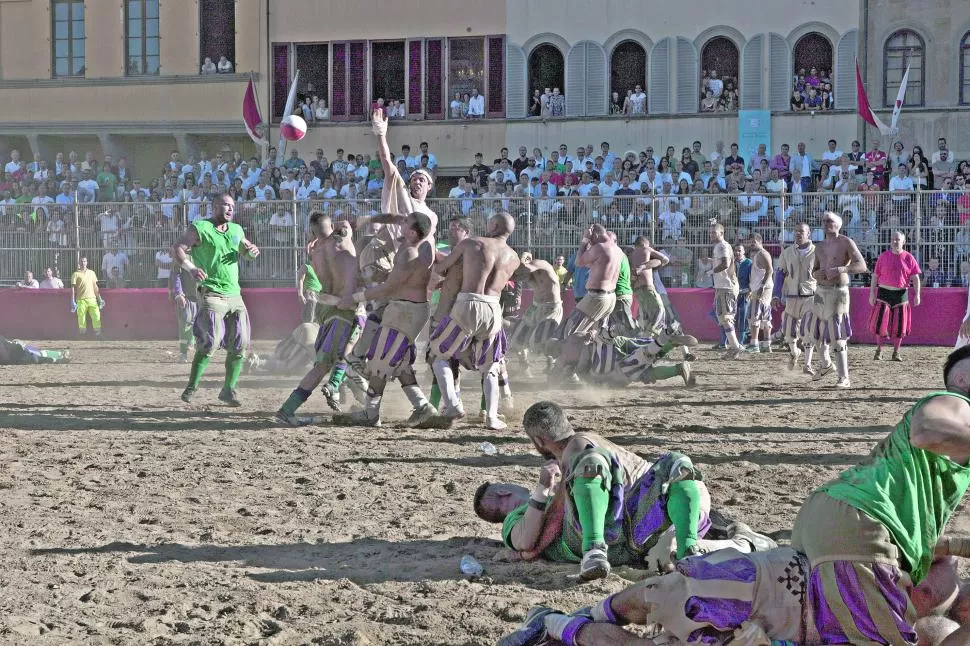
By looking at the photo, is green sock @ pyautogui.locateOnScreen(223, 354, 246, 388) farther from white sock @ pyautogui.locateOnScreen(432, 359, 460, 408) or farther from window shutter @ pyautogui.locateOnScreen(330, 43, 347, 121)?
window shutter @ pyautogui.locateOnScreen(330, 43, 347, 121)

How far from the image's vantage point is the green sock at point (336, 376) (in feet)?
37.7

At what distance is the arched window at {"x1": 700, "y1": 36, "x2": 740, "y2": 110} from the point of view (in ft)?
95.2

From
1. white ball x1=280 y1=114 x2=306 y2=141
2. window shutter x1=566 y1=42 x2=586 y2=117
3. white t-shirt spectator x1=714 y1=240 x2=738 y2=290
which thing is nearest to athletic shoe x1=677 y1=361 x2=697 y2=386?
white ball x1=280 y1=114 x2=306 y2=141

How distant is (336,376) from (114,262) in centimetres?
1386

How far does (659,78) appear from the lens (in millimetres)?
29516

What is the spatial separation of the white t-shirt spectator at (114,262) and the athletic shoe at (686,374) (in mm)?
13194

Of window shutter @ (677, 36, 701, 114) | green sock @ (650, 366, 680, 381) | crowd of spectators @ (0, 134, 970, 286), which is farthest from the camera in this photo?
window shutter @ (677, 36, 701, 114)

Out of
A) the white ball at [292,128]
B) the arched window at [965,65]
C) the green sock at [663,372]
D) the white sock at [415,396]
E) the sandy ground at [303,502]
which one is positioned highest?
the arched window at [965,65]

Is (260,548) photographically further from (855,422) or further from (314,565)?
(855,422)

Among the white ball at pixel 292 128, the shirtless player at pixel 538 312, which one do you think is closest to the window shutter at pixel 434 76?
the shirtless player at pixel 538 312

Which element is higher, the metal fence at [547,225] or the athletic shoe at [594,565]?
the metal fence at [547,225]

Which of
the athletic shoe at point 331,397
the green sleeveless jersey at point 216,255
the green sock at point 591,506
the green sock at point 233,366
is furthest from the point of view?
the green sock at point 233,366

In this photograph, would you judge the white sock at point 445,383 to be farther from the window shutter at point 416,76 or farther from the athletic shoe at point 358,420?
the window shutter at point 416,76

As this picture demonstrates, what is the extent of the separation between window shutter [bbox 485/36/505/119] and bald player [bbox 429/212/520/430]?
2048 centimetres
